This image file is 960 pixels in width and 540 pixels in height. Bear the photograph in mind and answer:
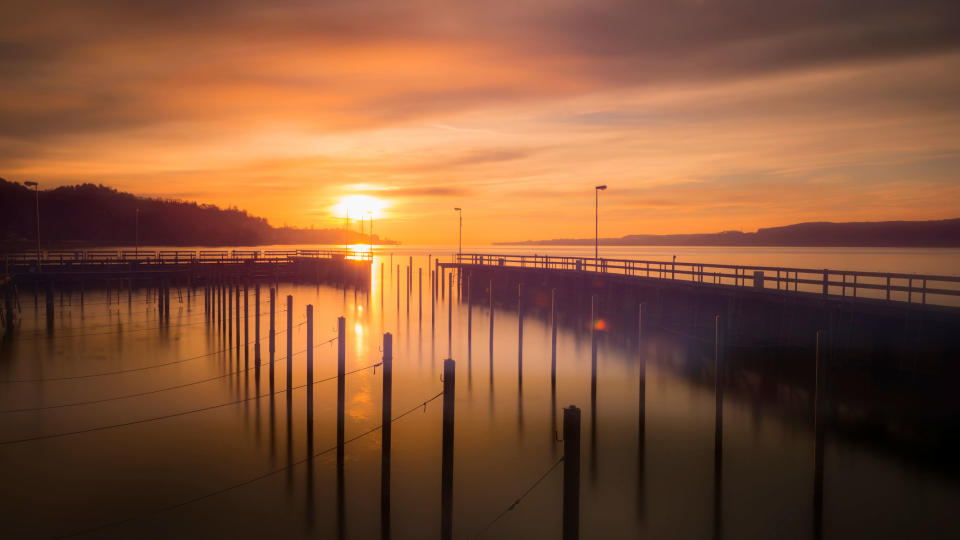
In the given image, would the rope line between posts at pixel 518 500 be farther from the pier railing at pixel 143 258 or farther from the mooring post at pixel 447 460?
the pier railing at pixel 143 258

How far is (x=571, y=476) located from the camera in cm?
749

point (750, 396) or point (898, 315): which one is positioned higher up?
point (898, 315)

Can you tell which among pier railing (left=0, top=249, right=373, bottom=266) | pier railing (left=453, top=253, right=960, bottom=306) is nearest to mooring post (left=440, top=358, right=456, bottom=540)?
pier railing (left=453, top=253, right=960, bottom=306)

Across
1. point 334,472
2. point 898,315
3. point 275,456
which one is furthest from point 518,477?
point 898,315

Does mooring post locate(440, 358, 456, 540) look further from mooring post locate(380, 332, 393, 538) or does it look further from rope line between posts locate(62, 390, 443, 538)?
rope line between posts locate(62, 390, 443, 538)

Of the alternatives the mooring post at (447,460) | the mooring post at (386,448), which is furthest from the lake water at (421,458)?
the mooring post at (447,460)

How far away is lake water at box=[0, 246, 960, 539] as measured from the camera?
12.9 metres

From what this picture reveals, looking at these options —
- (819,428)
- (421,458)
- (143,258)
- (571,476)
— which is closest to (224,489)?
(421,458)

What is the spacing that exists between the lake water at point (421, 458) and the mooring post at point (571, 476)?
5467 mm

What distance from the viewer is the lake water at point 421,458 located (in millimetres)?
12867

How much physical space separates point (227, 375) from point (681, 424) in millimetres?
18613

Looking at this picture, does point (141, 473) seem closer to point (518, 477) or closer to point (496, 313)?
point (518, 477)

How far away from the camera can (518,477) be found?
1545 centimetres

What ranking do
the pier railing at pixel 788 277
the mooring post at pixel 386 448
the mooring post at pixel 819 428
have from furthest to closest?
1. the pier railing at pixel 788 277
2. the mooring post at pixel 819 428
3. the mooring post at pixel 386 448
